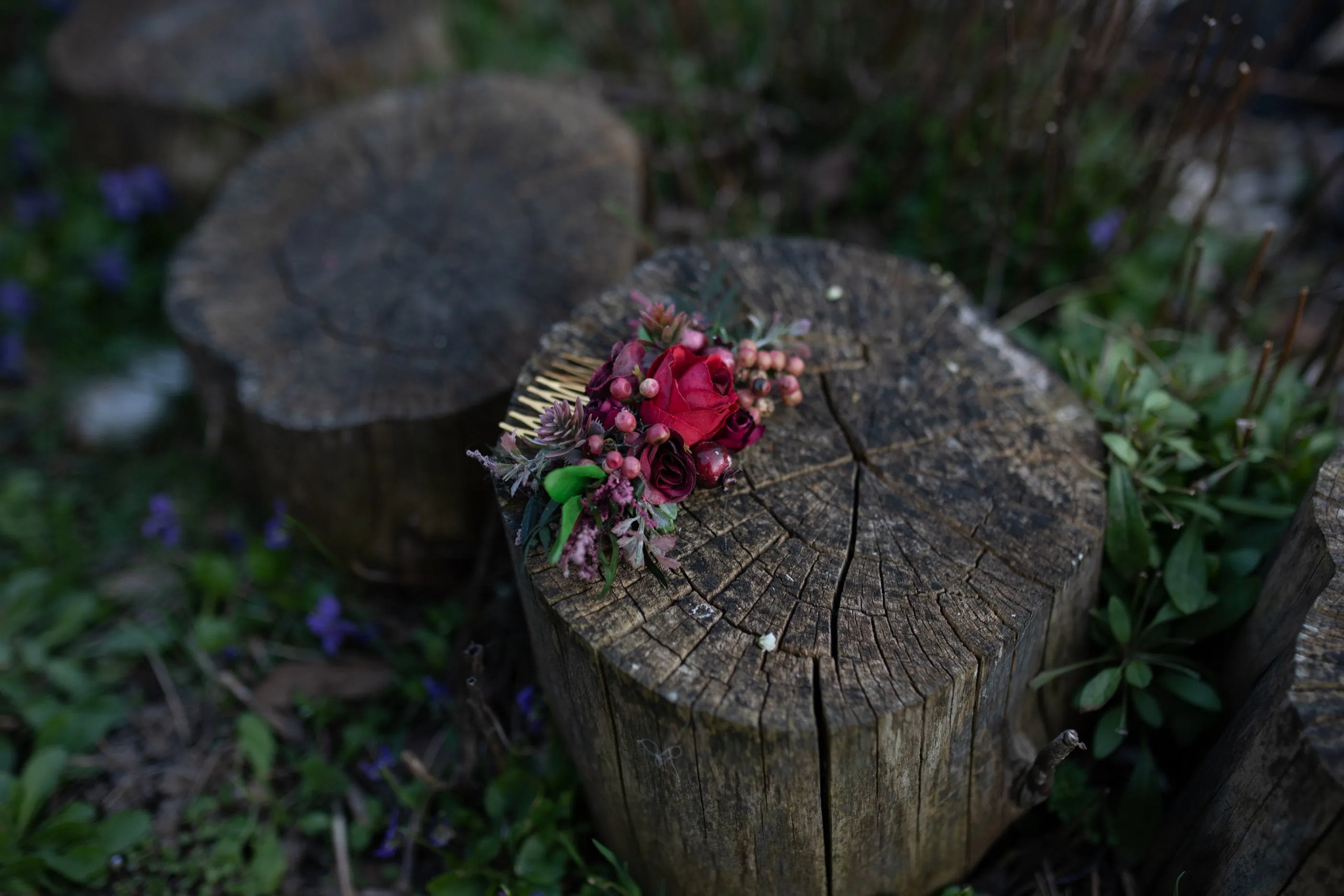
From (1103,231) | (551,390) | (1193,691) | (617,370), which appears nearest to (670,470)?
(617,370)

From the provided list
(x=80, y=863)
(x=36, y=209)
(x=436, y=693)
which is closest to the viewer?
(x=80, y=863)

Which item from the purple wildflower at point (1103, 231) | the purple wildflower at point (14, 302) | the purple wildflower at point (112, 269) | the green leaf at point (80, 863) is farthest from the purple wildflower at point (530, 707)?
the purple wildflower at point (14, 302)

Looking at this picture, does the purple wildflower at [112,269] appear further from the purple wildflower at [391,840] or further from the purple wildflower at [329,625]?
the purple wildflower at [391,840]

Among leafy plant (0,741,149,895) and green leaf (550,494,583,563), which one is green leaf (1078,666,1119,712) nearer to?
green leaf (550,494,583,563)

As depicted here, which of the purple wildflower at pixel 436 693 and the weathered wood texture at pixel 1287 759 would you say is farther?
the purple wildflower at pixel 436 693

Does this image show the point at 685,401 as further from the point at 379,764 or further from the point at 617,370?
the point at 379,764

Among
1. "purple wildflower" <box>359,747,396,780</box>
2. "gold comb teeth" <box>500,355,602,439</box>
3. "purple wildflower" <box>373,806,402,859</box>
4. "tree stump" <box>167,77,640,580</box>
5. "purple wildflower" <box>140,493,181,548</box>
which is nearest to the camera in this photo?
"gold comb teeth" <box>500,355,602,439</box>

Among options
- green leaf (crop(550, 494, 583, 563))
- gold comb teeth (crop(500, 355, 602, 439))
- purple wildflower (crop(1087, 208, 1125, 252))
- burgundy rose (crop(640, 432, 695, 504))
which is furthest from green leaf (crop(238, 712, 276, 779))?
purple wildflower (crop(1087, 208, 1125, 252))
